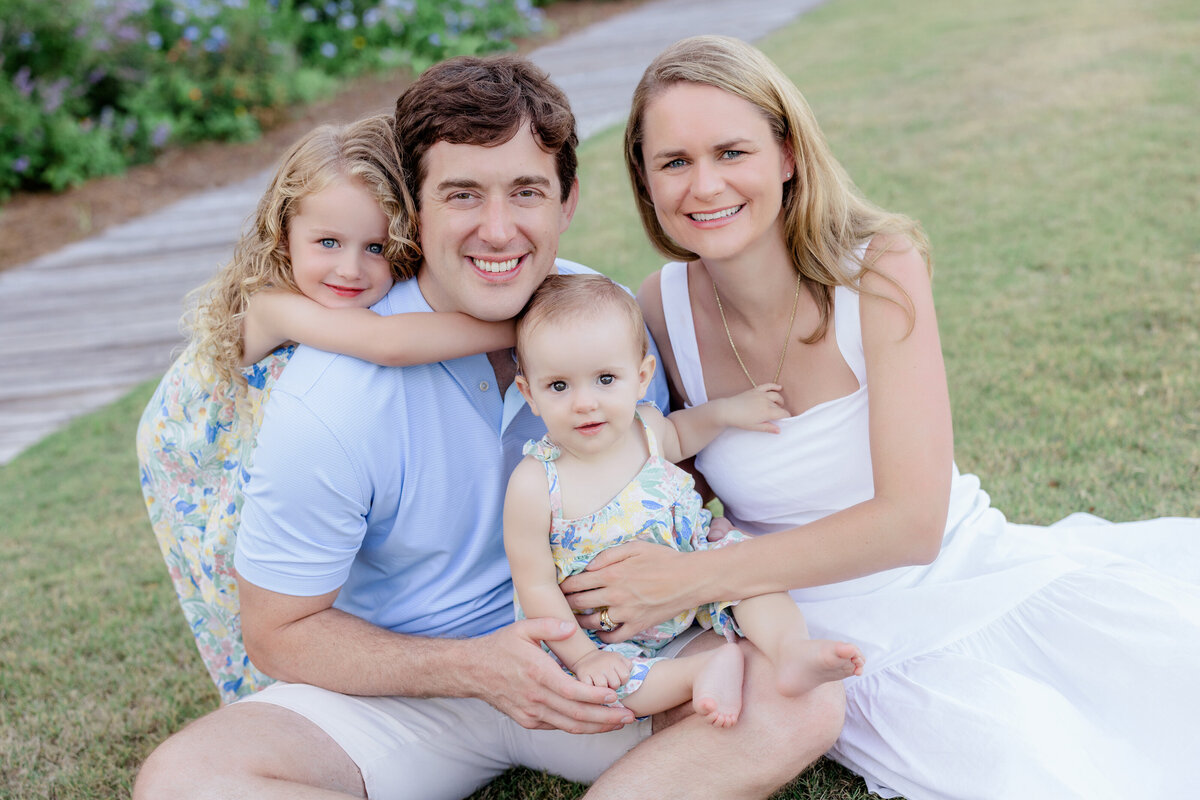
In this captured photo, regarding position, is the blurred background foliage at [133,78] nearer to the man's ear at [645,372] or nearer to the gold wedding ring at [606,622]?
the man's ear at [645,372]

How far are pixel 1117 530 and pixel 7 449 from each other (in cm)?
570

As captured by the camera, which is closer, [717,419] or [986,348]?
[717,419]

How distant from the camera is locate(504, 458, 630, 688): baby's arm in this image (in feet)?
8.20

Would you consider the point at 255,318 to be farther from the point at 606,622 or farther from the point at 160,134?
the point at 160,134

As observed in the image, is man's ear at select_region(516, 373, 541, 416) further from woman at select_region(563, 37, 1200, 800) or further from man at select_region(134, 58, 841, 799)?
woman at select_region(563, 37, 1200, 800)

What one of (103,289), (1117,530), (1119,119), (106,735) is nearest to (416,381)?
(106,735)

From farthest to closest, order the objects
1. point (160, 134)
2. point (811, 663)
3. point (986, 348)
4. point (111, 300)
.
Answer: point (160, 134)
point (111, 300)
point (986, 348)
point (811, 663)

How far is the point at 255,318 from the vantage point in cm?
284

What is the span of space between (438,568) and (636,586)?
0.54 metres

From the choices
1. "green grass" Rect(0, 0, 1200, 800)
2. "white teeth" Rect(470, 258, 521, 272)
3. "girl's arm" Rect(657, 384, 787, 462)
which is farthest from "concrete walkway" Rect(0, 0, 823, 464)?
"girl's arm" Rect(657, 384, 787, 462)

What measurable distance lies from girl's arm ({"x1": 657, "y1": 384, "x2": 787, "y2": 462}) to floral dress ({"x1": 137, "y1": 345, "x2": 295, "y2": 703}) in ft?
3.40

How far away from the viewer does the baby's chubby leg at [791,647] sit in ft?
7.10

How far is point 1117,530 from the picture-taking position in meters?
2.97

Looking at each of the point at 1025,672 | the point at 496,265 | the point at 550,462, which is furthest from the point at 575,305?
the point at 1025,672
